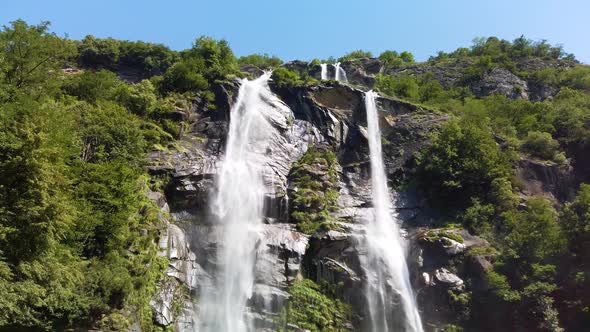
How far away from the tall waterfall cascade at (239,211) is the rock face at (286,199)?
0.40m

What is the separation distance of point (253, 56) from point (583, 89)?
35.0 metres

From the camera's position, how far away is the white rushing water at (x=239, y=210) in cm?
1969

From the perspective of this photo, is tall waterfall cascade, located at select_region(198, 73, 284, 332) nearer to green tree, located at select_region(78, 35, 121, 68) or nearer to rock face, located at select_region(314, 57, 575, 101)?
rock face, located at select_region(314, 57, 575, 101)

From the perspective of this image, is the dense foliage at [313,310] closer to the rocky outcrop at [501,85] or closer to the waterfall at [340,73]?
the waterfall at [340,73]

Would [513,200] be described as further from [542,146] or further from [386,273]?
[386,273]

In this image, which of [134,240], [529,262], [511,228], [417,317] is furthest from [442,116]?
[134,240]

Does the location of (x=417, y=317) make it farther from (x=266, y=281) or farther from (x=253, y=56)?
(x=253, y=56)

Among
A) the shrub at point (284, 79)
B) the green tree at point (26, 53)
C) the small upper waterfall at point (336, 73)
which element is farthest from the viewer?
the small upper waterfall at point (336, 73)

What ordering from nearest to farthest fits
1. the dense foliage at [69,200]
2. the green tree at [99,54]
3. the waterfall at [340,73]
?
the dense foliage at [69,200]
the green tree at [99,54]
the waterfall at [340,73]

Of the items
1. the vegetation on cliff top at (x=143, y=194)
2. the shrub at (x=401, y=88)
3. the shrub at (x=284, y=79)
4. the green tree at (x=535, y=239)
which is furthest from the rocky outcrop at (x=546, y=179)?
A: the shrub at (x=284, y=79)

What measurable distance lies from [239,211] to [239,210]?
59 millimetres

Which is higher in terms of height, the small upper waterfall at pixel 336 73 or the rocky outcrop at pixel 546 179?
the small upper waterfall at pixel 336 73

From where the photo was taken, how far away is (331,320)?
20375 millimetres

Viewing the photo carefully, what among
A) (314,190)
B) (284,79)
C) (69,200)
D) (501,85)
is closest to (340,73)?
→ (284,79)
